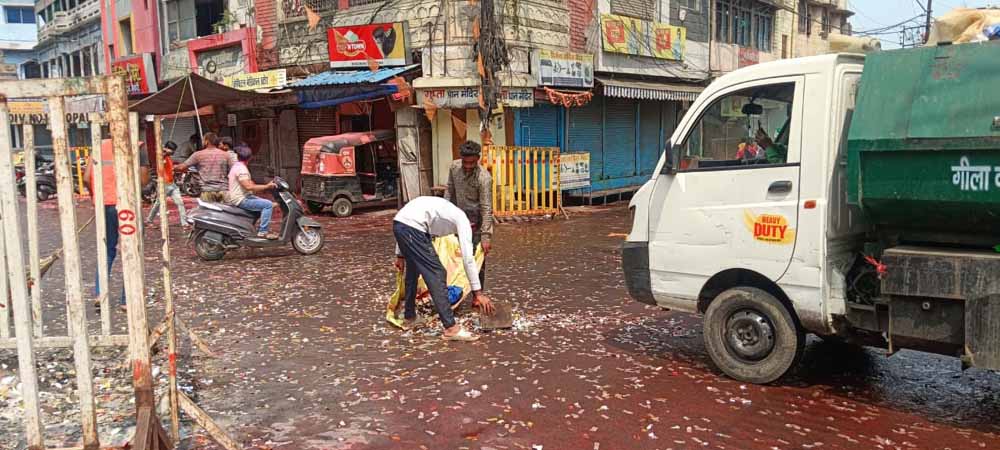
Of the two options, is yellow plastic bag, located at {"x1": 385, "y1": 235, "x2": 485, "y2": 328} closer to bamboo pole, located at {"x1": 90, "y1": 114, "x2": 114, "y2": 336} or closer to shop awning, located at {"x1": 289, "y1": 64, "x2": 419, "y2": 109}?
bamboo pole, located at {"x1": 90, "y1": 114, "x2": 114, "y2": 336}

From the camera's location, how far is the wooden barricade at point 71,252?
2857mm

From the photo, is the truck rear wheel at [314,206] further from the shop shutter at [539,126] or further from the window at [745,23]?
the window at [745,23]

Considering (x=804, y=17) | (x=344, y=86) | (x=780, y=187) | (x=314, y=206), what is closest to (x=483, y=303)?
(x=780, y=187)

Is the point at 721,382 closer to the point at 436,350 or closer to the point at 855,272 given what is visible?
the point at 855,272

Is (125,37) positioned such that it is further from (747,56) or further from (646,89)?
(747,56)

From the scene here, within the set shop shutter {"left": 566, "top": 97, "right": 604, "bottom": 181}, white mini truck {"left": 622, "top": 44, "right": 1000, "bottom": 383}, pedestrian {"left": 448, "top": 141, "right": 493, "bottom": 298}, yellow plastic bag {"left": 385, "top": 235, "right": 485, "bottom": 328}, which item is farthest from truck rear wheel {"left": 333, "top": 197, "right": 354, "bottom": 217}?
white mini truck {"left": 622, "top": 44, "right": 1000, "bottom": 383}

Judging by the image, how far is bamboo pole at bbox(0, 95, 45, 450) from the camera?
2.81 m

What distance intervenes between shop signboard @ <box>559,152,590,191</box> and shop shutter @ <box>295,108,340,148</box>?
6389 mm

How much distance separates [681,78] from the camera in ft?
73.0

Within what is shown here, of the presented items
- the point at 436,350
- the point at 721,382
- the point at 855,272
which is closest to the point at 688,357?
the point at 721,382

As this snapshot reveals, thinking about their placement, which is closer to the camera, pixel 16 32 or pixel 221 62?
pixel 221 62

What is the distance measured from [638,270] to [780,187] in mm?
1291

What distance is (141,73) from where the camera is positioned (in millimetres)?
23719

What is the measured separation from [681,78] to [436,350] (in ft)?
59.5
